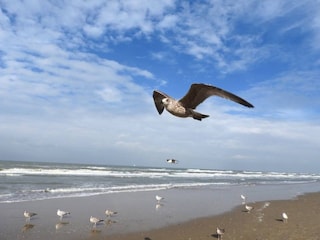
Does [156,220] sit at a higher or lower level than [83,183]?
lower

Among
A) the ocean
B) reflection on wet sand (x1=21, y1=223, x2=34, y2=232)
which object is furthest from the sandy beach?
the ocean

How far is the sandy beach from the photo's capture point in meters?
9.80

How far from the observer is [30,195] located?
16.4 m

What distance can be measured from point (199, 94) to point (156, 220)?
22.9 feet

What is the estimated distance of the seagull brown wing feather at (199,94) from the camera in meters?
5.24

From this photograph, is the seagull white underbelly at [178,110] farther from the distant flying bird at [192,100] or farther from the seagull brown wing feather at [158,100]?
the seagull brown wing feather at [158,100]

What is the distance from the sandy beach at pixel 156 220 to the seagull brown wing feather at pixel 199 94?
4.92 metres

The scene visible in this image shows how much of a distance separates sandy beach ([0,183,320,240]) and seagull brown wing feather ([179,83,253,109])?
4.92 meters

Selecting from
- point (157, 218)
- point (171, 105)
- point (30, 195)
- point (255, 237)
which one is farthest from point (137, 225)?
point (30, 195)

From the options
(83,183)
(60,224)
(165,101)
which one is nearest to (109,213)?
(60,224)

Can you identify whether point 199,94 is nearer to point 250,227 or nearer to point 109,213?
point 250,227

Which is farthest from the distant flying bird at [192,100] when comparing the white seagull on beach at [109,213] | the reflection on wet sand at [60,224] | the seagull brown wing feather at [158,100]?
the white seagull on beach at [109,213]

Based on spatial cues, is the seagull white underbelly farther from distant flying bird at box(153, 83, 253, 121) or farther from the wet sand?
the wet sand

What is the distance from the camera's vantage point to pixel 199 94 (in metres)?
5.54
